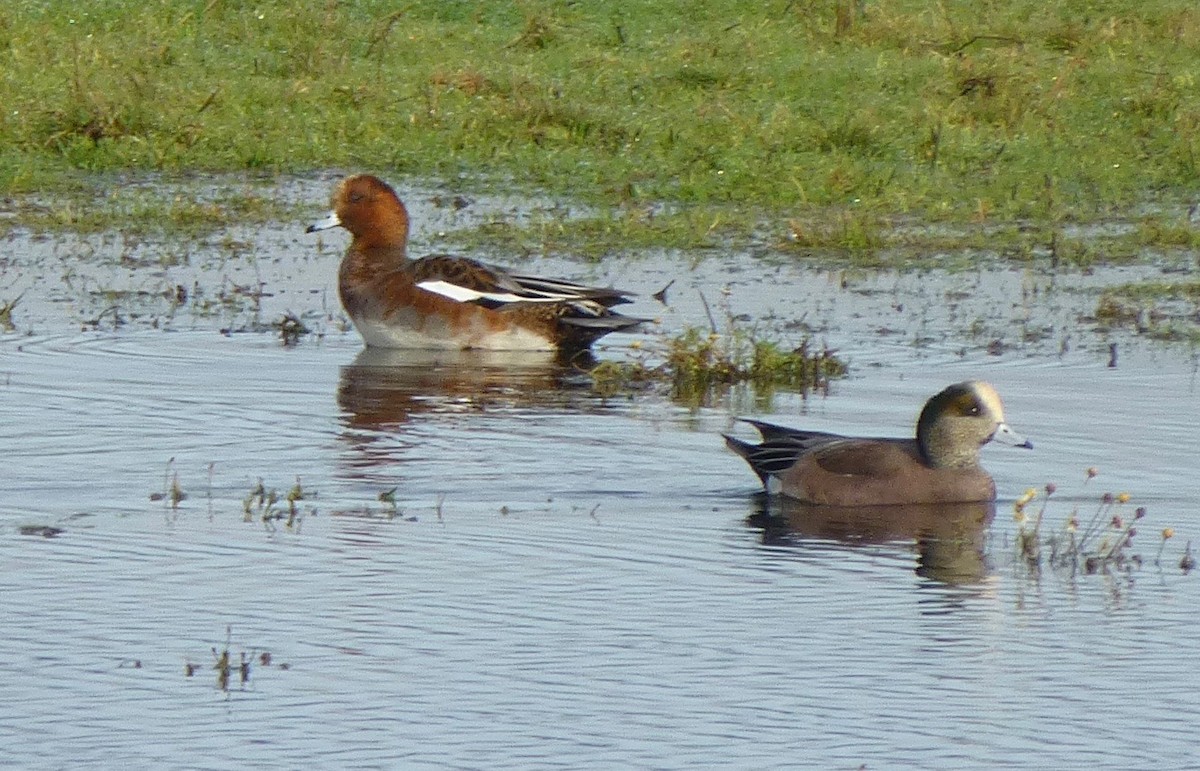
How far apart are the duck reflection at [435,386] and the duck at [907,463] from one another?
1284 mm

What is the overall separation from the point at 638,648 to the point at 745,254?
6.43 m

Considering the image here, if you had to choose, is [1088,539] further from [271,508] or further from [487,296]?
[487,296]

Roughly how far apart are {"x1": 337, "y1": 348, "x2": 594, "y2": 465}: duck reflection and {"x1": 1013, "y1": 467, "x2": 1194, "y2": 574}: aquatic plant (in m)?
2.08

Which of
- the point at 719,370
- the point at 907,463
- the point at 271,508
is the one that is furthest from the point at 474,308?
the point at 271,508

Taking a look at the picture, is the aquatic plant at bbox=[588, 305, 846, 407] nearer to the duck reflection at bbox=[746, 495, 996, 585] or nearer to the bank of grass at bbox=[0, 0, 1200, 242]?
the duck reflection at bbox=[746, 495, 996, 585]

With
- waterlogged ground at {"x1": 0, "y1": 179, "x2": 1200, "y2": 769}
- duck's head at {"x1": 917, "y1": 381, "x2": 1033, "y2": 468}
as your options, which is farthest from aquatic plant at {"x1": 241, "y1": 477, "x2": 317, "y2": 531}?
duck's head at {"x1": 917, "y1": 381, "x2": 1033, "y2": 468}

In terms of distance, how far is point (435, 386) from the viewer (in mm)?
9680

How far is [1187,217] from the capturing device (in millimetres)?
12883

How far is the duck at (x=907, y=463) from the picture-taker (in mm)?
7668

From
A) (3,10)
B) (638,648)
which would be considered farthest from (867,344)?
(3,10)

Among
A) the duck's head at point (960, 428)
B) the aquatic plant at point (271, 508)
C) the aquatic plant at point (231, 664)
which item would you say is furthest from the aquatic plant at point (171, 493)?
the duck's head at point (960, 428)

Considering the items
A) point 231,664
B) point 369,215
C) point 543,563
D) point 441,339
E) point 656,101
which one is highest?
point 656,101

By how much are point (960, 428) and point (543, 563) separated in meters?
1.63

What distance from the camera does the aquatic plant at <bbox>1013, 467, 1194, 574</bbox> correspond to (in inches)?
268
